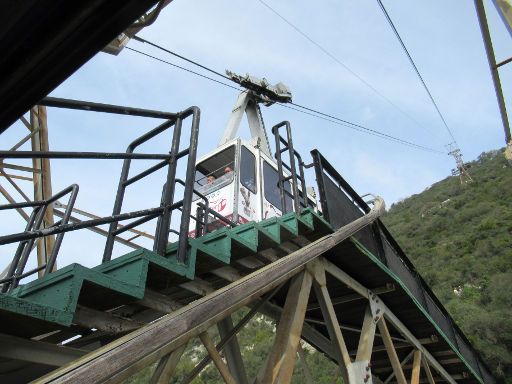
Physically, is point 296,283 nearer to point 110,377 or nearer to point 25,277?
point 25,277

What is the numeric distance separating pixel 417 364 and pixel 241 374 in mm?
3899

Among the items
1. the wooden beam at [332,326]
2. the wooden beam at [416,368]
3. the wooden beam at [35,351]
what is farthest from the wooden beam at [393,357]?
the wooden beam at [35,351]

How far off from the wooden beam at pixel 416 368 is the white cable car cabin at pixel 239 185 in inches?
134

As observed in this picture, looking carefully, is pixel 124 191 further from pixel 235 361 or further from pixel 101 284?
pixel 235 361

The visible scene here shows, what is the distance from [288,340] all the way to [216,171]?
6175 mm

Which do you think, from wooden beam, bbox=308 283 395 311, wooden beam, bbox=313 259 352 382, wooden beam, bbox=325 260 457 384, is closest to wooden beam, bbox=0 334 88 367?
wooden beam, bbox=313 259 352 382

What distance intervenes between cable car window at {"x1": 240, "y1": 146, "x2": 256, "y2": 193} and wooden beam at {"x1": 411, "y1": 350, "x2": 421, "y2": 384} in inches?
163

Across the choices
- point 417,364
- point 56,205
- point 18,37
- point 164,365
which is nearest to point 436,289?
point 417,364

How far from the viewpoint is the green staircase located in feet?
6.66

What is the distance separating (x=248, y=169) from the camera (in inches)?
349

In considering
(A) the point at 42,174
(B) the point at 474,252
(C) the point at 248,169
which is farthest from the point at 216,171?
(B) the point at 474,252

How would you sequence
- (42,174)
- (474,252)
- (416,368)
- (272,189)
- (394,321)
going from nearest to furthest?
(394,321) < (416,368) < (42,174) < (272,189) < (474,252)

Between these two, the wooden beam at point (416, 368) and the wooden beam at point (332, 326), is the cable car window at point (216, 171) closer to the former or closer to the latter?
the wooden beam at point (332, 326)

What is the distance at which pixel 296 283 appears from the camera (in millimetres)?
4297
